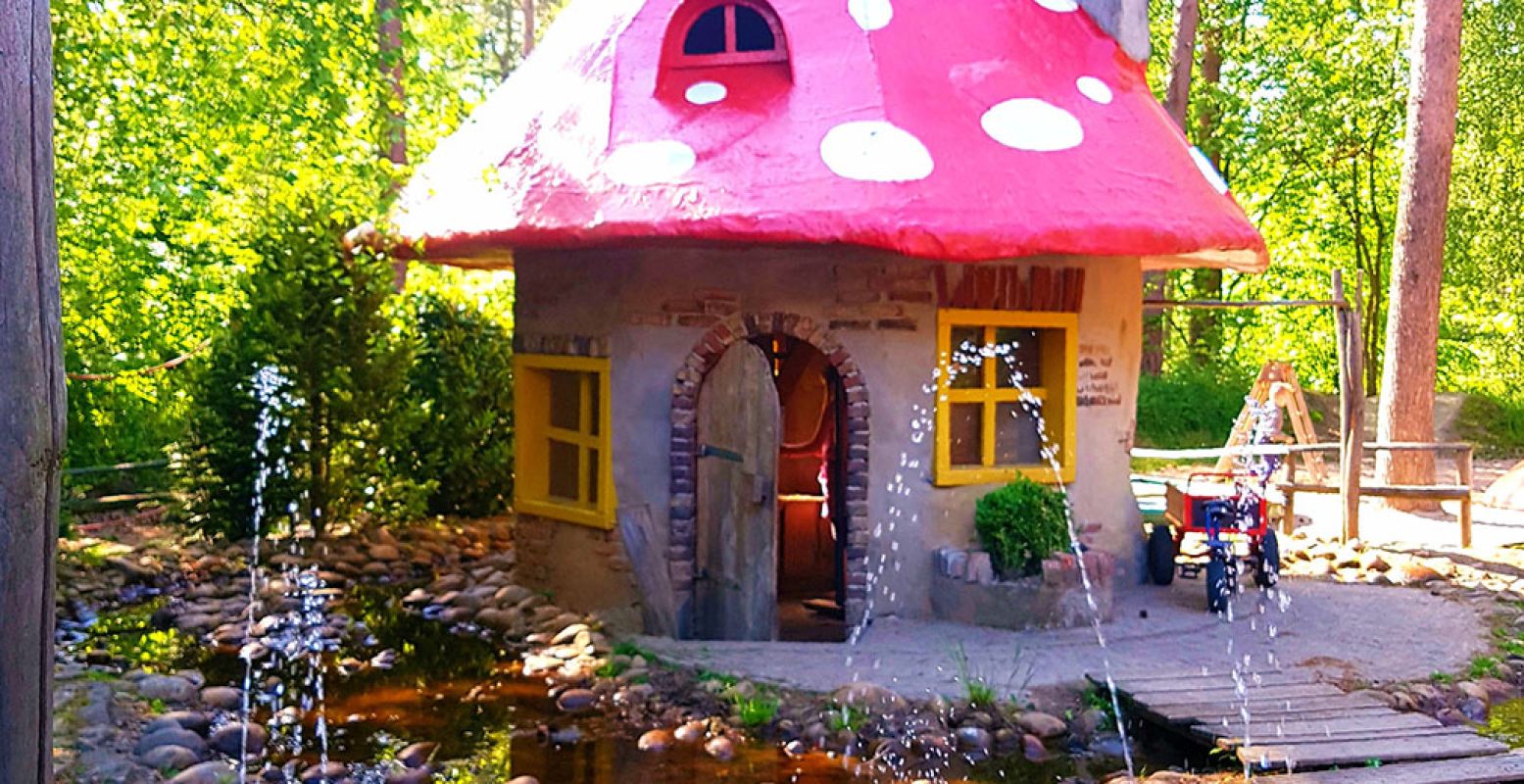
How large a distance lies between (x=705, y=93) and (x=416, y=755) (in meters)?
4.34

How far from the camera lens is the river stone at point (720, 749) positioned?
672cm

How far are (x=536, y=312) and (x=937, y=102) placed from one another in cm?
307

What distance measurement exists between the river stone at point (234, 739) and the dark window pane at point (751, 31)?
200 inches

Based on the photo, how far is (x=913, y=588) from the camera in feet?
30.1

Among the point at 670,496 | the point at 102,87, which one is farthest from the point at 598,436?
the point at 102,87

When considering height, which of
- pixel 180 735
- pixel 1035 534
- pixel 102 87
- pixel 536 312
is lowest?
pixel 180 735

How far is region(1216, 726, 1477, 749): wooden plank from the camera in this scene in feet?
21.3

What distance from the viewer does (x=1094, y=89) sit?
9609mm

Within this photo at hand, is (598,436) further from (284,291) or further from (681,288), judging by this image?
(284,291)

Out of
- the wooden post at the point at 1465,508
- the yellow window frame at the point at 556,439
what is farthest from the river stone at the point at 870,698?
the wooden post at the point at 1465,508

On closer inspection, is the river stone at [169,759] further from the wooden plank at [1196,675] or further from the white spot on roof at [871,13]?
the white spot on roof at [871,13]

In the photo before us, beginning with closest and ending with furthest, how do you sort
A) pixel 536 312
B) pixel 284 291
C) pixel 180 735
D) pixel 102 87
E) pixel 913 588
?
pixel 180 735 → pixel 102 87 → pixel 913 588 → pixel 536 312 → pixel 284 291

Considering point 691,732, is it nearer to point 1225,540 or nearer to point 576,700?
point 576,700

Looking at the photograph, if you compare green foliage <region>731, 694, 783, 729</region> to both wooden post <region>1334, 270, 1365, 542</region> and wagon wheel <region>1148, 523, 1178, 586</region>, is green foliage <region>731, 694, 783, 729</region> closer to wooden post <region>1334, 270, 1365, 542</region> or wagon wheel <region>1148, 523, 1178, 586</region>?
wagon wheel <region>1148, 523, 1178, 586</region>
